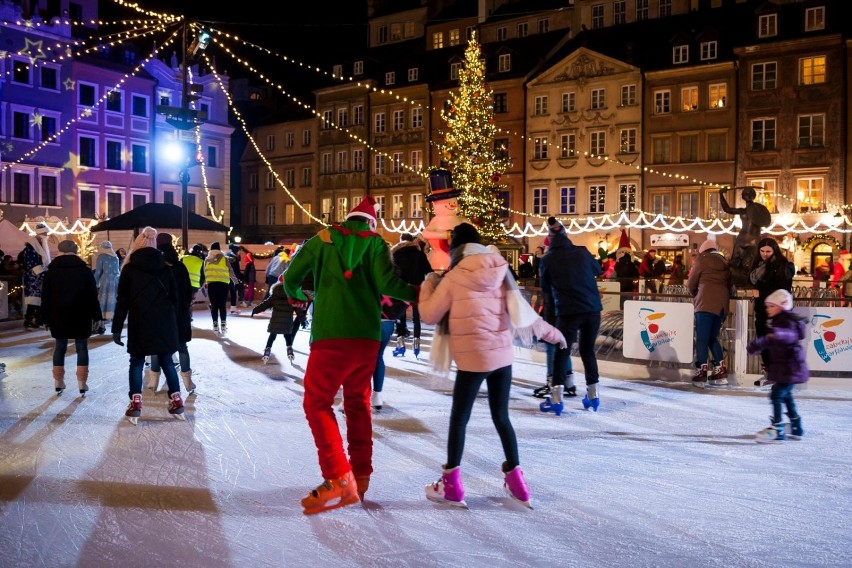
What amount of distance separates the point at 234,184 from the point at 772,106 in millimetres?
35372

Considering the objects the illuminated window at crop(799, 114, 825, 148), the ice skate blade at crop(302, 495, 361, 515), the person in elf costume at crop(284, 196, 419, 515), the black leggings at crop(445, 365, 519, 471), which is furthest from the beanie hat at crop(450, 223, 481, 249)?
the illuminated window at crop(799, 114, 825, 148)

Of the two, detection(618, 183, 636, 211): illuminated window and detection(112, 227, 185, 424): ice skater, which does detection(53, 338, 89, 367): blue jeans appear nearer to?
detection(112, 227, 185, 424): ice skater

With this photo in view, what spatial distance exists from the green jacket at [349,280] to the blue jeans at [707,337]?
625 centimetres

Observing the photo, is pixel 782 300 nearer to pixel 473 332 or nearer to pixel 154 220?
pixel 473 332

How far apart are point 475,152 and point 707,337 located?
61.8 feet

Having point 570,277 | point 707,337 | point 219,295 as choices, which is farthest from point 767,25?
point 570,277

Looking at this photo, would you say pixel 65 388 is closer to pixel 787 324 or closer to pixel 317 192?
pixel 787 324

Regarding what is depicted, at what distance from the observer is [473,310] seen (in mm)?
5070

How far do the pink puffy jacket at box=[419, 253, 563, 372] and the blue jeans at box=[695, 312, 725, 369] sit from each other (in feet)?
19.6

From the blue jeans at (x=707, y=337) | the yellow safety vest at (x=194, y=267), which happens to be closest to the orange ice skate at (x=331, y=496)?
the blue jeans at (x=707, y=337)

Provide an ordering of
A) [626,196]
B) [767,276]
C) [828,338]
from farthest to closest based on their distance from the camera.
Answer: [626,196] → [767,276] → [828,338]

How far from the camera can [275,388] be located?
988 centimetres

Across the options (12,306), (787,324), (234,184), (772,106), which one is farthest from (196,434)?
(234,184)

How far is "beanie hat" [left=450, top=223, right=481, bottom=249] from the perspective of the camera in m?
5.25
